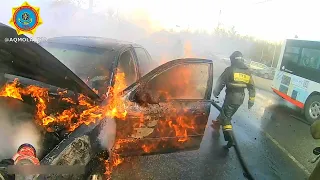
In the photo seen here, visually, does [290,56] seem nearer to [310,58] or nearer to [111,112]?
[310,58]

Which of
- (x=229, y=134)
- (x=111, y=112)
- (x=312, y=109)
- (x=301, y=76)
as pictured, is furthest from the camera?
(x=301, y=76)

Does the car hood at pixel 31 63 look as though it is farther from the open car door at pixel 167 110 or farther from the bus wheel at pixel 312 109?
the bus wheel at pixel 312 109

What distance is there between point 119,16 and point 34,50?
92.0 feet

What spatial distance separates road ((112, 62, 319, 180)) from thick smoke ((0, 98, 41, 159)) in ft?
5.24

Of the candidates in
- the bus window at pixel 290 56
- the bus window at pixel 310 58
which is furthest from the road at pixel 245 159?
the bus window at pixel 290 56

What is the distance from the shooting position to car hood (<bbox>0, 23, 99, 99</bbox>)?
7.75 feet

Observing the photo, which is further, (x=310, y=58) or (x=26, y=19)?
(x=310, y=58)

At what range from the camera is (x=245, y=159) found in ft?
18.6

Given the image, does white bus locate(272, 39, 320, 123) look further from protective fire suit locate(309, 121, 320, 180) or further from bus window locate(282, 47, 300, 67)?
protective fire suit locate(309, 121, 320, 180)

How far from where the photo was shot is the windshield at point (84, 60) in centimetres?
436

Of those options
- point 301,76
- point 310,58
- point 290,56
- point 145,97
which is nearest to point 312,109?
point 301,76

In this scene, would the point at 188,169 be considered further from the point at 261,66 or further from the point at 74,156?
the point at 261,66

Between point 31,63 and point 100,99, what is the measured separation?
3.30 ft

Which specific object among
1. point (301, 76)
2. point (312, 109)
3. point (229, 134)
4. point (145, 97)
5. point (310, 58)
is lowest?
point (312, 109)
